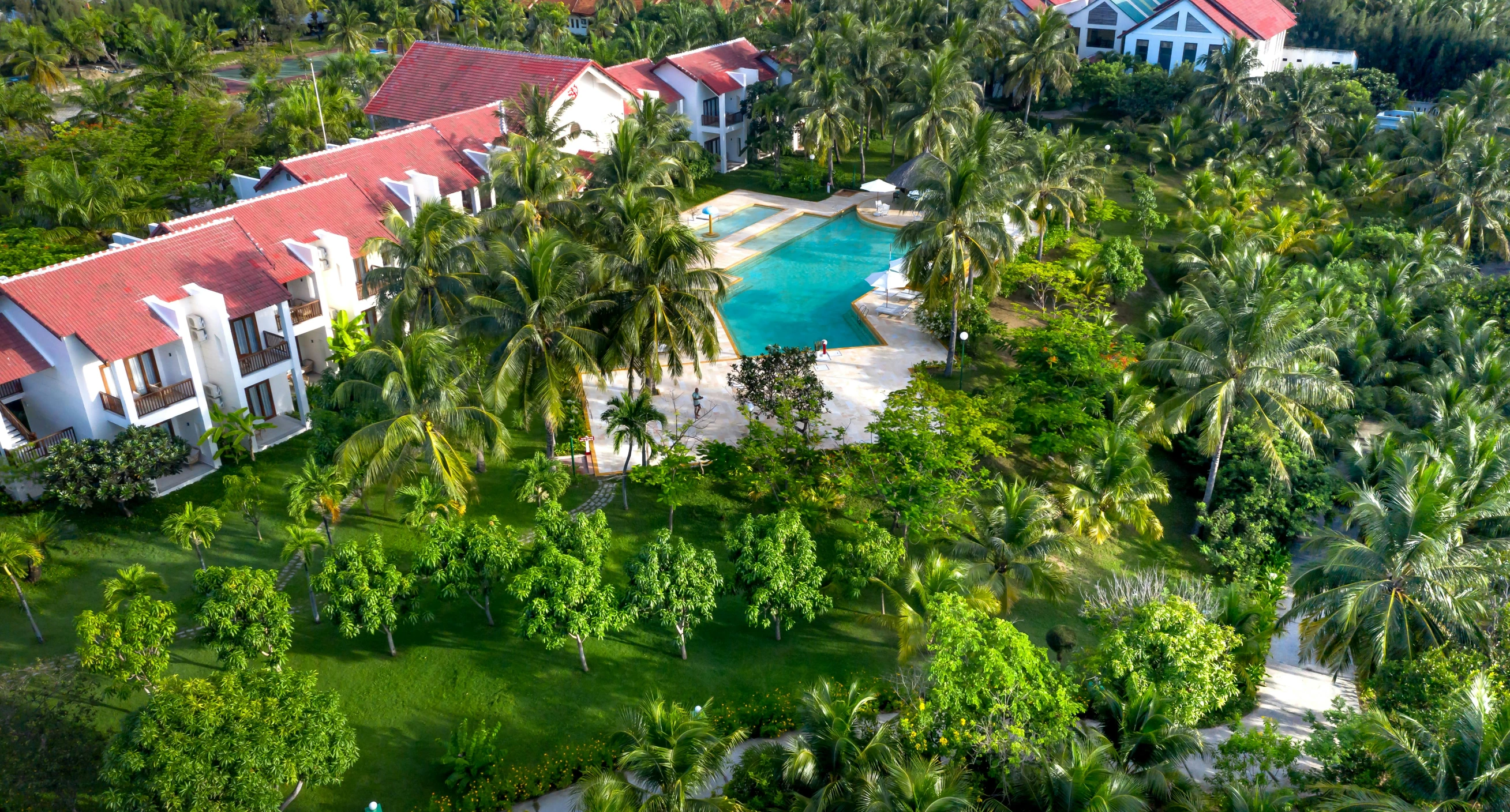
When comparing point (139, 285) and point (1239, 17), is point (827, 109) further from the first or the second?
point (1239, 17)

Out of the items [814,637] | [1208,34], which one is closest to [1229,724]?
[814,637]

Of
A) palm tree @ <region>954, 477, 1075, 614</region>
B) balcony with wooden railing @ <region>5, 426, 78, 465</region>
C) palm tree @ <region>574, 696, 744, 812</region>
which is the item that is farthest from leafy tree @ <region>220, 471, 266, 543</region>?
palm tree @ <region>954, 477, 1075, 614</region>

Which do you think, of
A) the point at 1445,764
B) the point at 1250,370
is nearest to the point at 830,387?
the point at 1250,370

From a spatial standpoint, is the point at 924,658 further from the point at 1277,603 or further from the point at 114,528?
the point at 114,528

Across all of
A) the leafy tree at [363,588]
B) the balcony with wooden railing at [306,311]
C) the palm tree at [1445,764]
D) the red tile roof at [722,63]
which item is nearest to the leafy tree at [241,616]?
the leafy tree at [363,588]

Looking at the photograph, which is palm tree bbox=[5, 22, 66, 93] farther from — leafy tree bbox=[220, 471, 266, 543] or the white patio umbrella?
the white patio umbrella

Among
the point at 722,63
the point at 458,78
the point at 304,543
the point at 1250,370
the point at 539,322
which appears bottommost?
the point at 304,543

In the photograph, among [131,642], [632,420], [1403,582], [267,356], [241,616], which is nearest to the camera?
[131,642]
